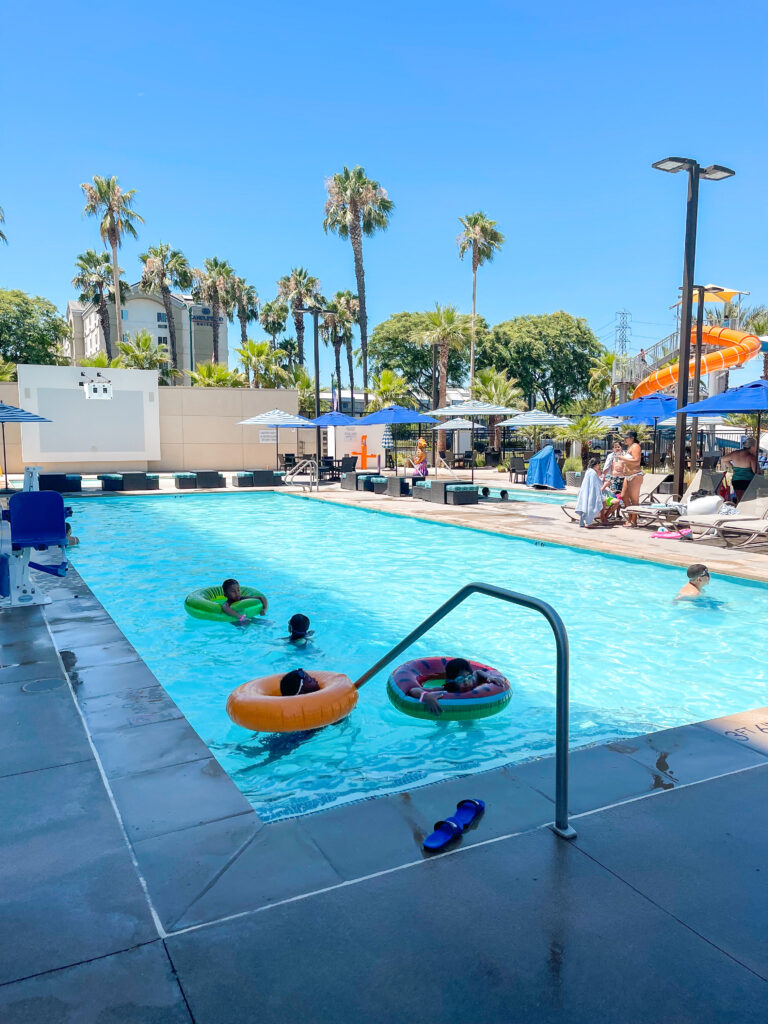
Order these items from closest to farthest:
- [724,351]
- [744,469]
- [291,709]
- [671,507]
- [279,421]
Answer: [291,709], [671,507], [744,469], [279,421], [724,351]

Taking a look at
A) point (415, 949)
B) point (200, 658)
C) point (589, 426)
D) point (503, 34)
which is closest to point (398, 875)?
point (415, 949)

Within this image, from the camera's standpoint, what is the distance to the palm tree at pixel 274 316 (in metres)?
60.8

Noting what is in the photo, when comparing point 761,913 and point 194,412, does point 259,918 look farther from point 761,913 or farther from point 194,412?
point 194,412

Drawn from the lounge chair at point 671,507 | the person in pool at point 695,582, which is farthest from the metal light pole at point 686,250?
the person in pool at point 695,582

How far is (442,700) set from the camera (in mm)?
5133

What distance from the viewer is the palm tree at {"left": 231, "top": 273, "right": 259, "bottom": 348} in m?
57.0

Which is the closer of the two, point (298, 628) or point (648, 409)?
point (298, 628)

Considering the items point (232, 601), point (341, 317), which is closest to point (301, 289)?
point (341, 317)

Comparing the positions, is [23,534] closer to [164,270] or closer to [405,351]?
[164,270]

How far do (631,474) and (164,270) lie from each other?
1769 inches

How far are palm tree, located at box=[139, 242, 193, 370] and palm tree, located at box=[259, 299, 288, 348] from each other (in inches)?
425

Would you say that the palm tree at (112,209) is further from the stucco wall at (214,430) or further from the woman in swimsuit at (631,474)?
the woman in swimsuit at (631,474)

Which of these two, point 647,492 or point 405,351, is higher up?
point 405,351

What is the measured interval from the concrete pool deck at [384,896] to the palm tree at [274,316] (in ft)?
198
